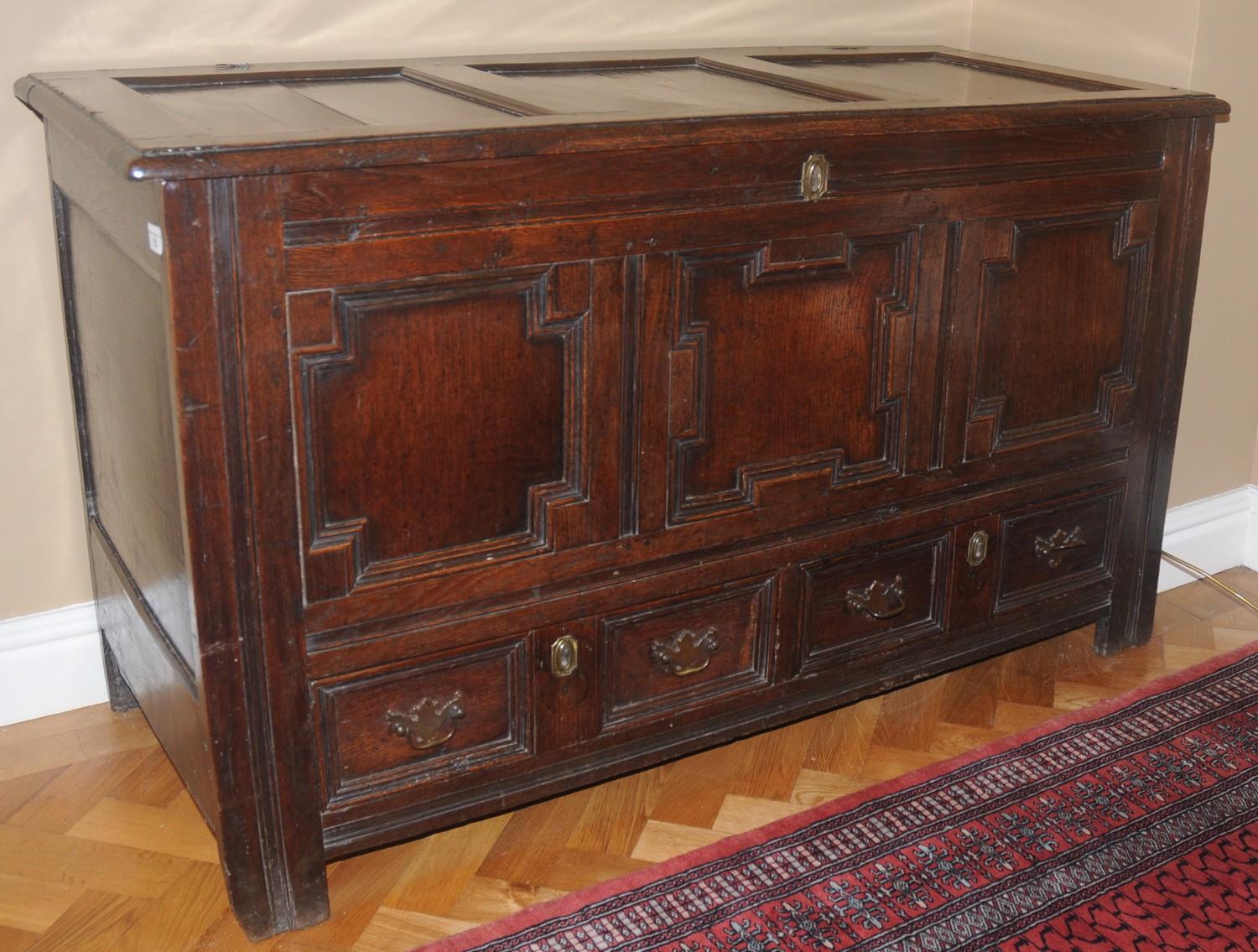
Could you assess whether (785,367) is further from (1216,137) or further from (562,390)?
(1216,137)

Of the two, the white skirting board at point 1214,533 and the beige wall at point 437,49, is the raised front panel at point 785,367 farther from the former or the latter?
the white skirting board at point 1214,533

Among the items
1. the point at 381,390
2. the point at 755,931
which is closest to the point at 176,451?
the point at 381,390

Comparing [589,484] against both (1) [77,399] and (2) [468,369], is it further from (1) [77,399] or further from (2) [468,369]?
(1) [77,399]

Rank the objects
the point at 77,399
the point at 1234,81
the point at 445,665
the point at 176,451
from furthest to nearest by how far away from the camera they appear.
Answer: the point at 1234,81, the point at 77,399, the point at 445,665, the point at 176,451

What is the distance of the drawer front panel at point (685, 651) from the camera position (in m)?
1.82

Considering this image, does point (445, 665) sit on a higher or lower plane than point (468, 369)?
lower

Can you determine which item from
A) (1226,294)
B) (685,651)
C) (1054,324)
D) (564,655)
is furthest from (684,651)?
(1226,294)

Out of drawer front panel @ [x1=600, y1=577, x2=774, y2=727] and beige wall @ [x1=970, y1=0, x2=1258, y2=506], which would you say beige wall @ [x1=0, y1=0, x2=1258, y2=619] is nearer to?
beige wall @ [x1=970, y1=0, x2=1258, y2=506]

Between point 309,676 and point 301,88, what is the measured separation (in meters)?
0.79

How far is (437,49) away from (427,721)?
1072 millimetres

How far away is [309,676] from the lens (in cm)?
160

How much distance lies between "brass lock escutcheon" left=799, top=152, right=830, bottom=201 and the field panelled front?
0.05 ft

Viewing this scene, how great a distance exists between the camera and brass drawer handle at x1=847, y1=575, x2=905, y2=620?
199 centimetres

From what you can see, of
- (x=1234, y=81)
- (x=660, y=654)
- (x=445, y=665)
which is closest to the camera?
(x=445, y=665)
